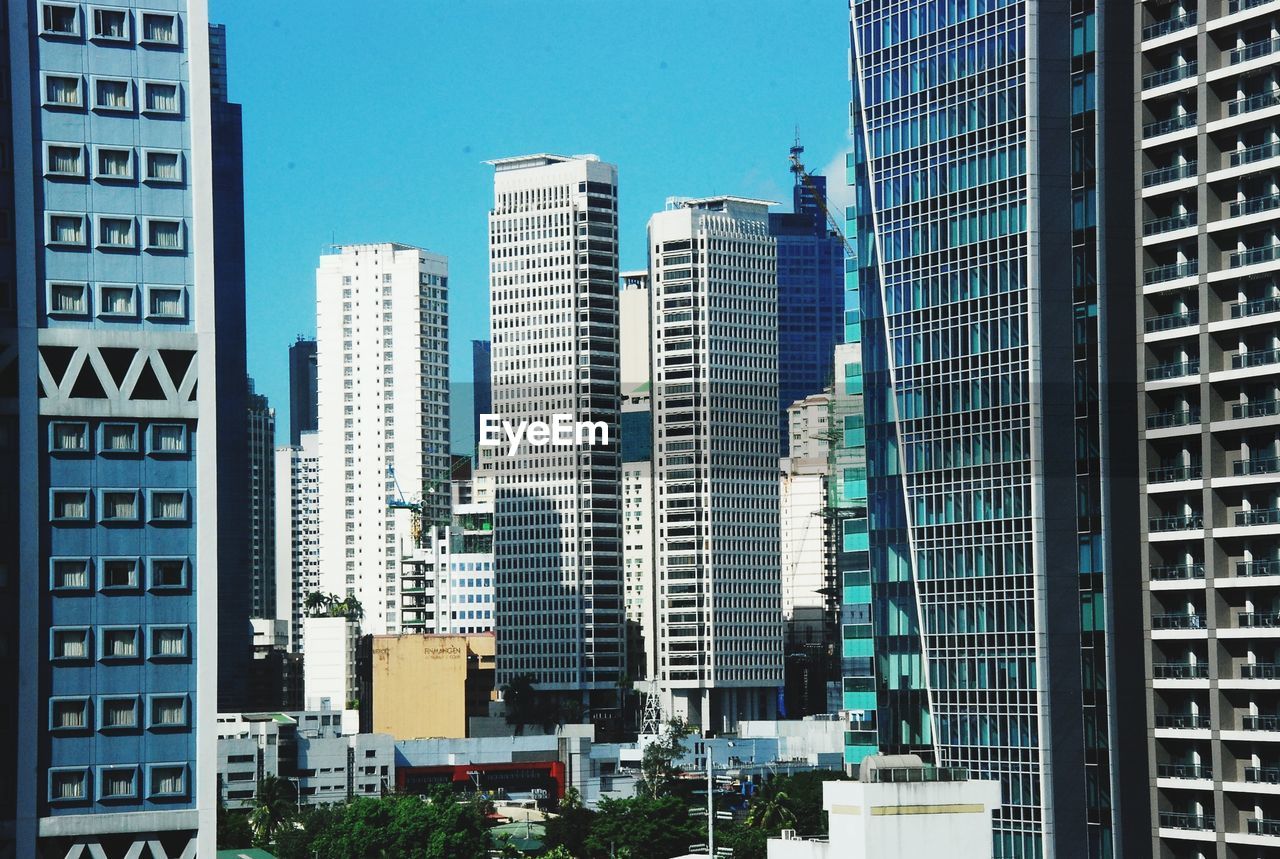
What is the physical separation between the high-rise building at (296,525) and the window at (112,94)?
80352mm

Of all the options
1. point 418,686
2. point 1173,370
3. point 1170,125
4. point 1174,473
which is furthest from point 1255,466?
point 418,686

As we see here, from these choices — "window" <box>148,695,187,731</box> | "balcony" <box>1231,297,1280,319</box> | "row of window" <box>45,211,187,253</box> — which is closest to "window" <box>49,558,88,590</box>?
"window" <box>148,695,187,731</box>

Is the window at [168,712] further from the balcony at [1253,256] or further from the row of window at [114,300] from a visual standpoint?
the balcony at [1253,256]

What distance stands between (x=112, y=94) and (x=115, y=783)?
820 cm

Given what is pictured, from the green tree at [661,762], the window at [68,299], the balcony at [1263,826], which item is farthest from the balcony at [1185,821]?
the green tree at [661,762]

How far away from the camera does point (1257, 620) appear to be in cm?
2531

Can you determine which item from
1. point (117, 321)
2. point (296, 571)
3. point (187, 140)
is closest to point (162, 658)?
point (117, 321)

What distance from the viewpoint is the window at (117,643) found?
23547mm

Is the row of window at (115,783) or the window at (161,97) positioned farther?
the window at (161,97)

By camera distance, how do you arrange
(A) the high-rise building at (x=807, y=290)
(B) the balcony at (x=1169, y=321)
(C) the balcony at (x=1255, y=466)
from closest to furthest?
(C) the balcony at (x=1255, y=466) → (B) the balcony at (x=1169, y=321) → (A) the high-rise building at (x=807, y=290)

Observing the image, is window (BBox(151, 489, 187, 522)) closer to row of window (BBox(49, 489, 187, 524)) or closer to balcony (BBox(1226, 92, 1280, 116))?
row of window (BBox(49, 489, 187, 524))

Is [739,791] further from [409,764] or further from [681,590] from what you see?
[681,590]

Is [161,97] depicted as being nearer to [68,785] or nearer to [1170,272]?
[68,785]

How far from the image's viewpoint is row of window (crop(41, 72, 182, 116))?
24.6m
